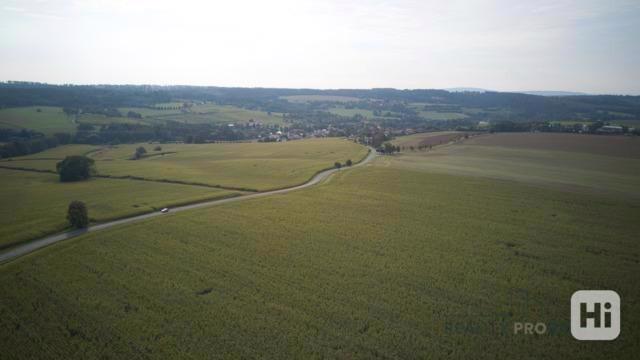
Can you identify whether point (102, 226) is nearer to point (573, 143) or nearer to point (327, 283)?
point (327, 283)

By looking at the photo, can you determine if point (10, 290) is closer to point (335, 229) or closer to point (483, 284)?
Answer: point (335, 229)

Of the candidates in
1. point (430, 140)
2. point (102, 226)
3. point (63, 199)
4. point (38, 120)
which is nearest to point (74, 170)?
point (63, 199)

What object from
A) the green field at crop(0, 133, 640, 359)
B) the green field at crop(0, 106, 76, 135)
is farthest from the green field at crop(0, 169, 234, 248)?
the green field at crop(0, 106, 76, 135)

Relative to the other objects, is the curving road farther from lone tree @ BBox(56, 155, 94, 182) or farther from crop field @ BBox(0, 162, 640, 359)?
lone tree @ BBox(56, 155, 94, 182)

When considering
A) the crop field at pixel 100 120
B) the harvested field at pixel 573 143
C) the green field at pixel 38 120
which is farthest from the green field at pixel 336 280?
the crop field at pixel 100 120

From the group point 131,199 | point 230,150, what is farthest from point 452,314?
point 230,150
